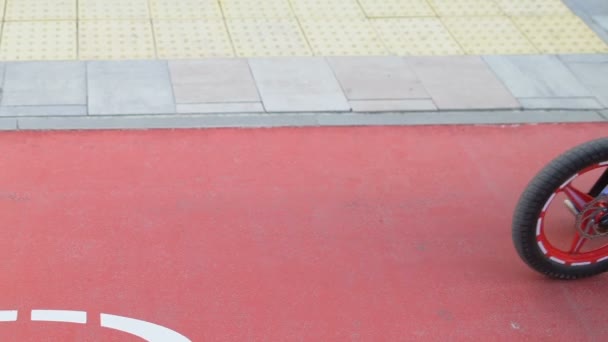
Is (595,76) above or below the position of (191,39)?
below

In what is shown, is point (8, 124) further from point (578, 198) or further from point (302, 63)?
point (578, 198)

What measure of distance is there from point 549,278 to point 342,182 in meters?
1.63

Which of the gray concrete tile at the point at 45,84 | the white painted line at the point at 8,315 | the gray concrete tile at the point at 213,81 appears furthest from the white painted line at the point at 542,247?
the gray concrete tile at the point at 45,84

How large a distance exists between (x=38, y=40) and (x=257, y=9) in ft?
7.07

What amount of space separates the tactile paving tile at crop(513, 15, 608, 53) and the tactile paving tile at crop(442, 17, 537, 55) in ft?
0.38

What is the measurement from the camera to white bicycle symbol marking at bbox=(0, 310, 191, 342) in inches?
195

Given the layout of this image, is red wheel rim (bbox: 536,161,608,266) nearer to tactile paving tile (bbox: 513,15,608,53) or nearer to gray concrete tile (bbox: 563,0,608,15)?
tactile paving tile (bbox: 513,15,608,53)

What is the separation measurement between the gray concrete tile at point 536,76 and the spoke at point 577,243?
2.46 m

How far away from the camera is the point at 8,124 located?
22.4 ft

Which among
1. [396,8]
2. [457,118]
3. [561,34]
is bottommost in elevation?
[457,118]

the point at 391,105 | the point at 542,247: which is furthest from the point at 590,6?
the point at 542,247

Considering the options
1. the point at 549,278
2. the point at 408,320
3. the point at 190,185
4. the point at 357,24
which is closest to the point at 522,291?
the point at 549,278

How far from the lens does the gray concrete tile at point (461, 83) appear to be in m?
7.57

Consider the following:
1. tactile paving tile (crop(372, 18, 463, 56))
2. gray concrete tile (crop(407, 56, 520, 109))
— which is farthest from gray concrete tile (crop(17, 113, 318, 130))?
tactile paving tile (crop(372, 18, 463, 56))
